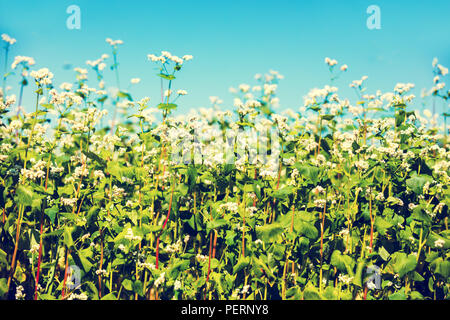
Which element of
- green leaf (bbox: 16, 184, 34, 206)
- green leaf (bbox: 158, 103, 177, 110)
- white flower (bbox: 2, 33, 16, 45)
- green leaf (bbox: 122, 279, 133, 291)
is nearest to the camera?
green leaf (bbox: 16, 184, 34, 206)

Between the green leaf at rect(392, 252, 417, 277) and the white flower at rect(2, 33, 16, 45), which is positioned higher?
the white flower at rect(2, 33, 16, 45)

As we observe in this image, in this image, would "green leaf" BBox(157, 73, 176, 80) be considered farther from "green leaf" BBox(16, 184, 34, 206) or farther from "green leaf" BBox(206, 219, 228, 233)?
"green leaf" BBox(16, 184, 34, 206)

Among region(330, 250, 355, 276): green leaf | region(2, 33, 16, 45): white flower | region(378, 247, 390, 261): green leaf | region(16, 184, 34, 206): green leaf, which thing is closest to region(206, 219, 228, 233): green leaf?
region(330, 250, 355, 276): green leaf

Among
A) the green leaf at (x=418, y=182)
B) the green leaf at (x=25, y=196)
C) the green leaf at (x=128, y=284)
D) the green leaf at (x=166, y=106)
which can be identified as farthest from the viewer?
the green leaf at (x=418, y=182)

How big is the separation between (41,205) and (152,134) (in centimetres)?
106

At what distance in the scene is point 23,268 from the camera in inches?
119

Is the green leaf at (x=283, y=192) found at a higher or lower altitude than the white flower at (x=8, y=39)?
lower

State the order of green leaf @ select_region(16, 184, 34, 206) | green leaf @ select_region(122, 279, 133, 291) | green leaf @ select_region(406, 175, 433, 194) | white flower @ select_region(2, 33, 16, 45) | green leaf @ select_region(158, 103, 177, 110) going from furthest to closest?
white flower @ select_region(2, 33, 16, 45)
green leaf @ select_region(406, 175, 433, 194)
green leaf @ select_region(158, 103, 177, 110)
green leaf @ select_region(122, 279, 133, 291)
green leaf @ select_region(16, 184, 34, 206)

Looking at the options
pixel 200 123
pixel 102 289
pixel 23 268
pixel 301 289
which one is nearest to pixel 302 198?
pixel 301 289

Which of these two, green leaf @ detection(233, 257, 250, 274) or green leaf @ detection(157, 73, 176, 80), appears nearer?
green leaf @ detection(233, 257, 250, 274)

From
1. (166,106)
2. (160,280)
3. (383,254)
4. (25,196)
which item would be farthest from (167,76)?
(383,254)

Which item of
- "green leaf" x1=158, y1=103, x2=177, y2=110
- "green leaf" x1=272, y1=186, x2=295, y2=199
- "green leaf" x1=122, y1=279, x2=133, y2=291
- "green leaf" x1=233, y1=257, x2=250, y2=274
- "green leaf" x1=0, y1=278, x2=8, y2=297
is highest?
"green leaf" x1=158, y1=103, x2=177, y2=110

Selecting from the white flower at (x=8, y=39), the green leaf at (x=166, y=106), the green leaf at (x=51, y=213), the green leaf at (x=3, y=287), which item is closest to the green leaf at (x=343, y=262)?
the green leaf at (x=166, y=106)

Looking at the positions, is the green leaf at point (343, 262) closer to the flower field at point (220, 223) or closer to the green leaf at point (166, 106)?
the flower field at point (220, 223)
